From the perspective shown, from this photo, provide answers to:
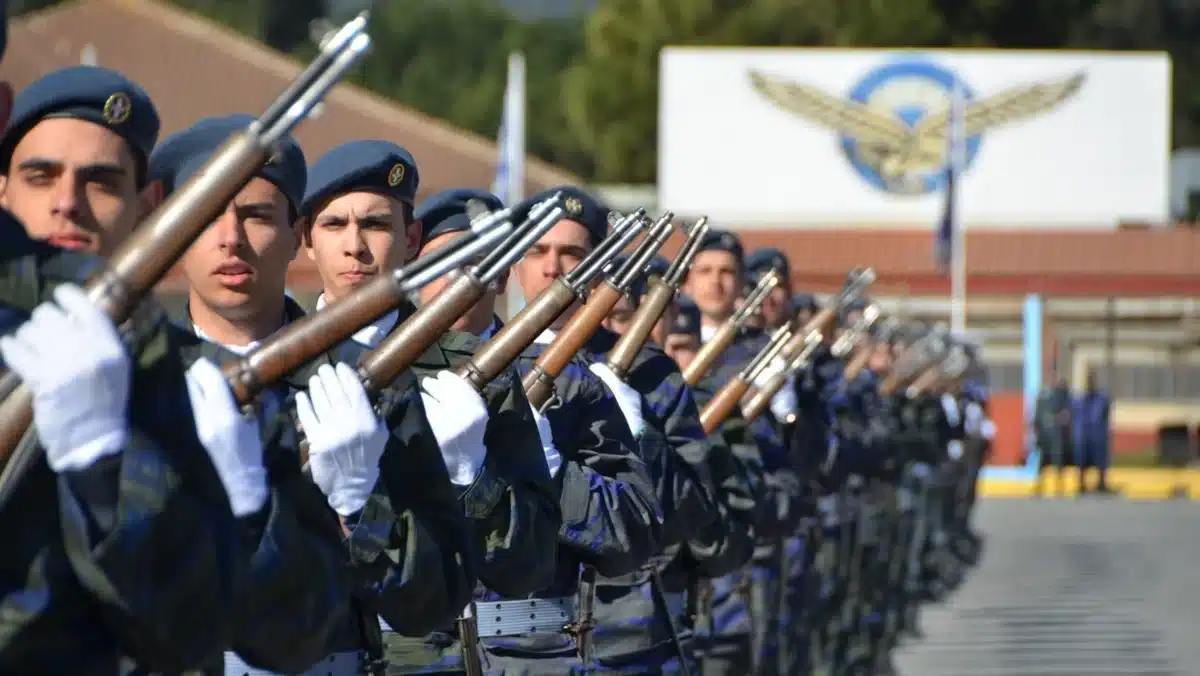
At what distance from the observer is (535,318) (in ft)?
17.8

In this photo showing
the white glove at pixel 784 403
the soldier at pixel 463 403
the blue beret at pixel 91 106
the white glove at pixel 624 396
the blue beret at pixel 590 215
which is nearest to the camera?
the blue beret at pixel 91 106

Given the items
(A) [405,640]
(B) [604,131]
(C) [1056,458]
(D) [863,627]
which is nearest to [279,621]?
(A) [405,640]

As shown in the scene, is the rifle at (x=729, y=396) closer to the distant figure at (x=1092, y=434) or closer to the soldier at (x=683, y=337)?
the soldier at (x=683, y=337)

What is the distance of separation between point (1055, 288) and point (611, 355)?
39.6m

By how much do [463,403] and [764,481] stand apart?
4.76 m

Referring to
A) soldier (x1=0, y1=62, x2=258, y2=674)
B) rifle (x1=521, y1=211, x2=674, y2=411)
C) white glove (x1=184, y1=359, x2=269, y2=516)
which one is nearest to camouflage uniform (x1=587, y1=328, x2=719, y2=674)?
rifle (x1=521, y1=211, x2=674, y2=411)

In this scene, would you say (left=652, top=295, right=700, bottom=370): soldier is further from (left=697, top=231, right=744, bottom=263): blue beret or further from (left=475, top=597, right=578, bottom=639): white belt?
(left=475, top=597, right=578, bottom=639): white belt

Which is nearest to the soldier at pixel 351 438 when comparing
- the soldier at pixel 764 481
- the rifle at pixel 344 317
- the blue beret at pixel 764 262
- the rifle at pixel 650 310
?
the rifle at pixel 344 317

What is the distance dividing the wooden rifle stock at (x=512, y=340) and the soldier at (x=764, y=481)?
422 centimetres

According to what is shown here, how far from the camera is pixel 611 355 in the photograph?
24.4 ft

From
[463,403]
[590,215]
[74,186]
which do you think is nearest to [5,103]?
[74,186]

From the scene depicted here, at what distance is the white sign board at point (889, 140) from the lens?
46906 millimetres

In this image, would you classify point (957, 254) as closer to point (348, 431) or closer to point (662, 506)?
point (662, 506)

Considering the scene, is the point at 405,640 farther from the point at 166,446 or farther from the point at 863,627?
the point at 863,627
